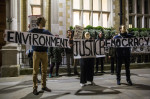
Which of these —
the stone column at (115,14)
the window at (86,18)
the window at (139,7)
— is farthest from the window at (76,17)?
the window at (139,7)

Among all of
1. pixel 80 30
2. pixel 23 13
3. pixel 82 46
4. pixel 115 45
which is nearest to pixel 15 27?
pixel 23 13

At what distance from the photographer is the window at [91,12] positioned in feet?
40.8

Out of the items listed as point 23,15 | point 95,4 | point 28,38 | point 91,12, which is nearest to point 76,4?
point 91,12

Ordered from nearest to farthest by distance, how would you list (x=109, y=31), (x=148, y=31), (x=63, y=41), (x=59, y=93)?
(x=59, y=93) < (x=63, y=41) < (x=109, y=31) < (x=148, y=31)

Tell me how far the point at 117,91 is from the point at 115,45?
6.00ft

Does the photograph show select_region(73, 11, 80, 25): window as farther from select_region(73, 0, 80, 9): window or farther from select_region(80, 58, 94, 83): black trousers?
select_region(80, 58, 94, 83): black trousers

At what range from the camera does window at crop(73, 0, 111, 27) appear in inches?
489

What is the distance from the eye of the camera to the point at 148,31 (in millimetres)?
13828

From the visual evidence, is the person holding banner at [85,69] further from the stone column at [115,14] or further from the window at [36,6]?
the stone column at [115,14]

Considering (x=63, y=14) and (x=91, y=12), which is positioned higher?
(x=91, y=12)

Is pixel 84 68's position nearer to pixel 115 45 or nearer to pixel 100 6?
pixel 115 45

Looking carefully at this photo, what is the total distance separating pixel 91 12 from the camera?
41.7 ft

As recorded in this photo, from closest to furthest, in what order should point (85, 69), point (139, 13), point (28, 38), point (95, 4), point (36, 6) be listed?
1. point (28, 38)
2. point (85, 69)
3. point (36, 6)
4. point (95, 4)
5. point (139, 13)

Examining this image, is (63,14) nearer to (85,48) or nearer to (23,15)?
(23,15)
